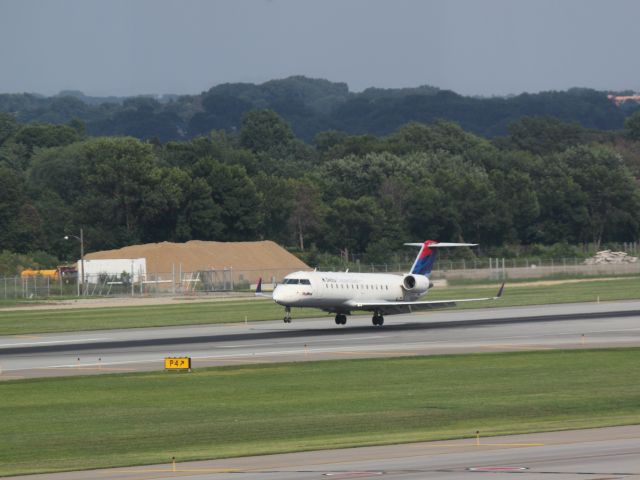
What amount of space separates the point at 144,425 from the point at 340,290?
3458cm

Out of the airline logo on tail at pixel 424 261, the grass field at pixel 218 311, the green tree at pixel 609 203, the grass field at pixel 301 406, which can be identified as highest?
the green tree at pixel 609 203

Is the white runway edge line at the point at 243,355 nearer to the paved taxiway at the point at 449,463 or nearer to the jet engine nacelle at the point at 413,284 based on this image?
the jet engine nacelle at the point at 413,284

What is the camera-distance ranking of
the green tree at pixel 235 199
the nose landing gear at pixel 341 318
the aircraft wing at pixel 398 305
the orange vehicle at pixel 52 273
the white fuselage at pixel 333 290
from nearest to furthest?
the white fuselage at pixel 333 290
the aircraft wing at pixel 398 305
the nose landing gear at pixel 341 318
the orange vehicle at pixel 52 273
the green tree at pixel 235 199

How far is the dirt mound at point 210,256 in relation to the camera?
5217 inches

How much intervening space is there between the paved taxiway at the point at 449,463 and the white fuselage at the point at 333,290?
38.0 metres

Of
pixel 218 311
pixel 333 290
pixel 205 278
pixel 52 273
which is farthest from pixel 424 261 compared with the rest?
pixel 52 273

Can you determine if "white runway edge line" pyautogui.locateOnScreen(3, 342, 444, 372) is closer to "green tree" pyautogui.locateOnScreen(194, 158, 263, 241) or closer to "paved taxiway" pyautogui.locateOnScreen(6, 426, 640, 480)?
"paved taxiway" pyautogui.locateOnScreen(6, 426, 640, 480)

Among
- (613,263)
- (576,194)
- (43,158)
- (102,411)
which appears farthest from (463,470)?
(43,158)

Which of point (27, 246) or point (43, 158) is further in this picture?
point (43, 158)

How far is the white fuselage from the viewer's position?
66000 mm

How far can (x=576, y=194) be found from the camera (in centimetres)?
16912

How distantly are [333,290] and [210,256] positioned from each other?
69.1 m

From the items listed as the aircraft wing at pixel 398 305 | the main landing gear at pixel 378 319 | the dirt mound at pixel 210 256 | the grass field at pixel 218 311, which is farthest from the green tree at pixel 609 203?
the aircraft wing at pixel 398 305

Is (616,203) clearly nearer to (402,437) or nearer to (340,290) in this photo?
(340,290)
